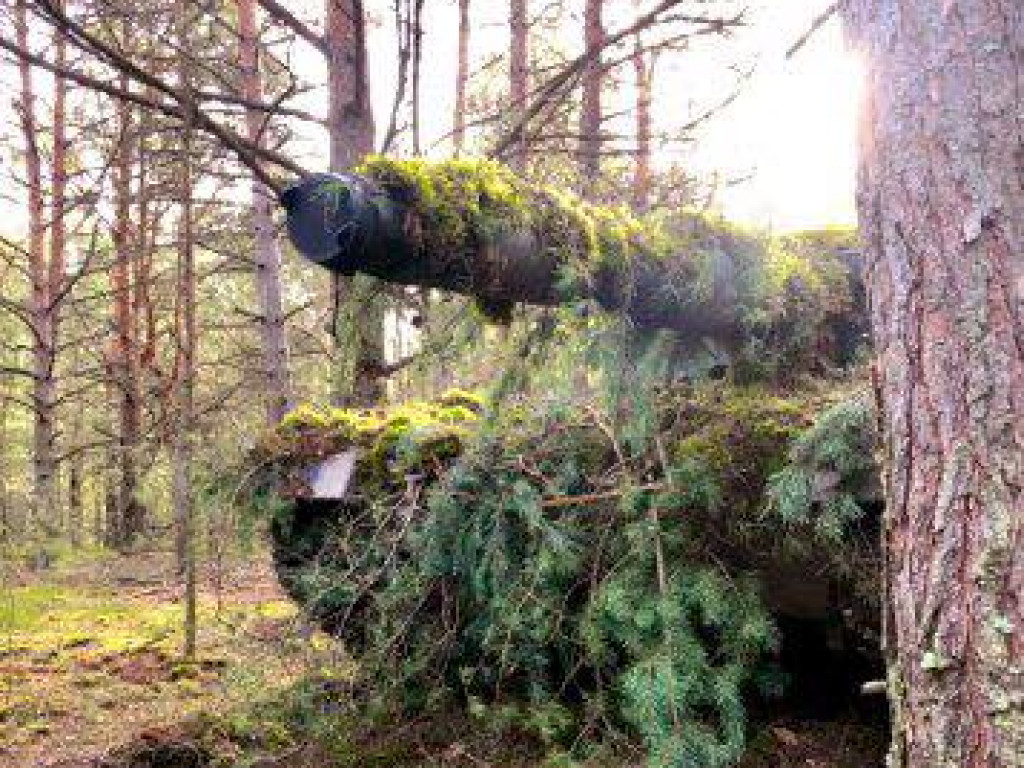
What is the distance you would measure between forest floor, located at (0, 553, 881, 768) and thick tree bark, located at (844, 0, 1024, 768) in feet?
4.39

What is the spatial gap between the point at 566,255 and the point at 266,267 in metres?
7.12

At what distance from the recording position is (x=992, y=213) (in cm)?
223

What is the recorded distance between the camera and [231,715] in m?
4.58

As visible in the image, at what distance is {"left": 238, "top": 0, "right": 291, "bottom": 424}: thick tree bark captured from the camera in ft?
30.7

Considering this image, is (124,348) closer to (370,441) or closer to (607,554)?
(370,441)

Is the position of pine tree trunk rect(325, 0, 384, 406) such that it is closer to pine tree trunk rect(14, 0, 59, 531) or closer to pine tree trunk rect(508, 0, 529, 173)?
pine tree trunk rect(508, 0, 529, 173)

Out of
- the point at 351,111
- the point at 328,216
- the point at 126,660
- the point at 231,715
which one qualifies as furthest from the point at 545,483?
the point at 126,660

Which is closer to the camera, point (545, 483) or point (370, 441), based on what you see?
point (545, 483)

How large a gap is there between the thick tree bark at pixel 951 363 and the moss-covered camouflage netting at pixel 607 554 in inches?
26.5

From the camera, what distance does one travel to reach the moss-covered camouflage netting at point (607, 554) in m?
3.08

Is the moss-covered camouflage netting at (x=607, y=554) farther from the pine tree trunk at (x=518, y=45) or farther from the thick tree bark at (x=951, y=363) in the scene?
the pine tree trunk at (x=518, y=45)

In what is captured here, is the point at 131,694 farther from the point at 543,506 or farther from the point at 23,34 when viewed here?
the point at 23,34

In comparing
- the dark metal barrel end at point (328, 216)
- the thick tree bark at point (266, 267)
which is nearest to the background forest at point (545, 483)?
the dark metal barrel end at point (328, 216)

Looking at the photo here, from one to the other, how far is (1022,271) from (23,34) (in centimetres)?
1319
